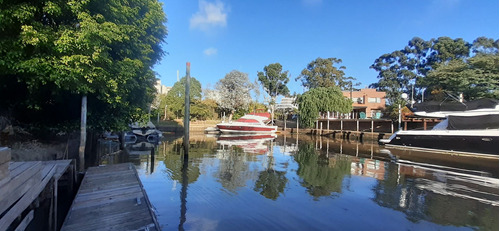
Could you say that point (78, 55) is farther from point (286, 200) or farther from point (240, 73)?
point (240, 73)

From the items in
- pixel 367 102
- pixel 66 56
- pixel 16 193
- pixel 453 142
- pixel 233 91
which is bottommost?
pixel 453 142

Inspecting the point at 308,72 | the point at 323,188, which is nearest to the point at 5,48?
the point at 323,188

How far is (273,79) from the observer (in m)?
51.9

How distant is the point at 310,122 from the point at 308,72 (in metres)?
15.3

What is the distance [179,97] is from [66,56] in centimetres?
4156

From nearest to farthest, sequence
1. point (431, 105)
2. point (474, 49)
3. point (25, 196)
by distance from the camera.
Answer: point (25, 196) < point (431, 105) < point (474, 49)

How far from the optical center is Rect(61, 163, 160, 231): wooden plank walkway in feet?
12.4

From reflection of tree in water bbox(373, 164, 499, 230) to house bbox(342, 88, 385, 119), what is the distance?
1512 inches

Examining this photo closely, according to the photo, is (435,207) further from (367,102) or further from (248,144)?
(367,102)

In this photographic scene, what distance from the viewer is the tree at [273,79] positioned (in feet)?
169

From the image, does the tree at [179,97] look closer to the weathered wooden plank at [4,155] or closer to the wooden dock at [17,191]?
the wooden dock at [17,191]

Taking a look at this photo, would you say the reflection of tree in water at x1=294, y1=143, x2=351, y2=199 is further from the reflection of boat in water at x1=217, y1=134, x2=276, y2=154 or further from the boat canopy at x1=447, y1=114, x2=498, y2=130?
the boat canopy at x1=447, y1=114, x2=498, y2=130

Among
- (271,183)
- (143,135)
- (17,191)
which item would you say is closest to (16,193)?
(17,191)

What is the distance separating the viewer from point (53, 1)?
240 inches
